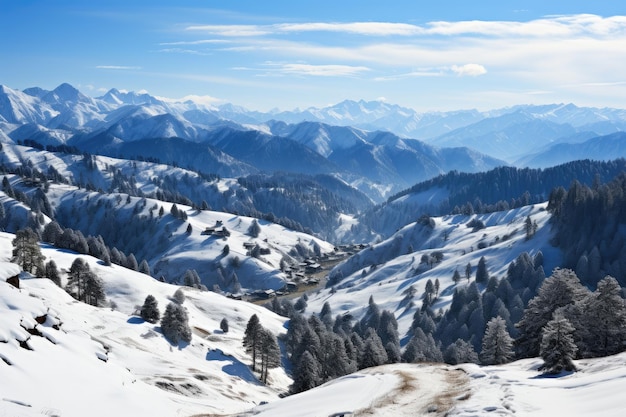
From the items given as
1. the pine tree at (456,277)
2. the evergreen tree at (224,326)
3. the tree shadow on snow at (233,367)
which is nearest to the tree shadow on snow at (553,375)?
the tree shadow on snow at (233,367)

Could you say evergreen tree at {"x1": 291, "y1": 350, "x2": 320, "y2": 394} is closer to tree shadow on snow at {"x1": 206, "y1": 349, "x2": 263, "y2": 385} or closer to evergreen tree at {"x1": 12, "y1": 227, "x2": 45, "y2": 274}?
tree shadow on snow at {"x1": 206, "y1": 349, "x2": 263, "y2": 385}

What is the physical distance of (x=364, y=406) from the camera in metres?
31.5

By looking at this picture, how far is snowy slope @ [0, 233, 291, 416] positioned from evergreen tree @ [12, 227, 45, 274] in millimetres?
9686

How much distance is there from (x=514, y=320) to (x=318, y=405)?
10372 centimetres

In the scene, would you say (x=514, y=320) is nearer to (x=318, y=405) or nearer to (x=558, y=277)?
(x=558, y=277)

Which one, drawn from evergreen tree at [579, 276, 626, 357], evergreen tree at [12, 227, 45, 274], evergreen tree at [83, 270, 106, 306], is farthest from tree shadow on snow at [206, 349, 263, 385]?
evergreen tree at [579, 276, 626, 357]

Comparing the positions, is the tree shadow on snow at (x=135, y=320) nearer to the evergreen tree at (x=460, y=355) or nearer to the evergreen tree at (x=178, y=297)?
the evergreen tree at (x=178, y=297)

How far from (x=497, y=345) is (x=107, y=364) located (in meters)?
42.8

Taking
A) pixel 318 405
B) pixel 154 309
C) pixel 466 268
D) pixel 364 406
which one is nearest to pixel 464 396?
pixel 364 406

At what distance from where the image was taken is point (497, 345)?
2216 inches

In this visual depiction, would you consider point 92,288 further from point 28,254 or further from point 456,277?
point 456,277

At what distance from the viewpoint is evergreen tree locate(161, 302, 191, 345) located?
7725 centimetres

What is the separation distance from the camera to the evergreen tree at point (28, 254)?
8866cm

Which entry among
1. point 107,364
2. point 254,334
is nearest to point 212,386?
point 107,364
